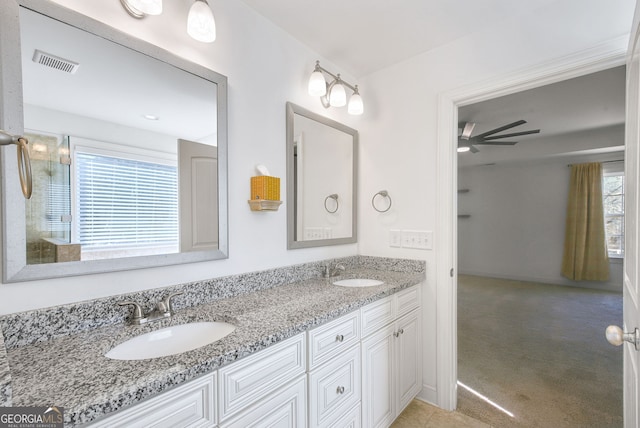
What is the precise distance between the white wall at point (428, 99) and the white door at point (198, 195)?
125cm

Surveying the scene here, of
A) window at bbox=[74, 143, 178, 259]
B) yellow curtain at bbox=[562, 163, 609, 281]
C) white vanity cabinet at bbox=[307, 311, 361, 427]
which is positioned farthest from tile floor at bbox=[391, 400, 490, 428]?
yellow curtain at bbox=[562, 163, 609, 281]

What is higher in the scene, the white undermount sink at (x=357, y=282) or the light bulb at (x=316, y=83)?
the light bulb at (x=316, y=83)

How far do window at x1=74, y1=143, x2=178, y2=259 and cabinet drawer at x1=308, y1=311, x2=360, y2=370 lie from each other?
72cm

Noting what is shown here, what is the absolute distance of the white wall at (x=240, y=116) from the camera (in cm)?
108

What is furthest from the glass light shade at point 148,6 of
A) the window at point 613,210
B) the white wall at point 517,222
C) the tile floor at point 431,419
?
the window at point 613,210

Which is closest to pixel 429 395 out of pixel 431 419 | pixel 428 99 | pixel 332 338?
pixel 431 419

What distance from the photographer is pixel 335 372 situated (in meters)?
1.29

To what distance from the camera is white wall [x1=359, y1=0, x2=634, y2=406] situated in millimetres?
1524

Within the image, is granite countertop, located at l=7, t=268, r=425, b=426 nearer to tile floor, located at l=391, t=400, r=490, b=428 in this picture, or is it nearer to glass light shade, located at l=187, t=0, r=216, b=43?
tile floor, located at l=391, t=400, r=490, b=428

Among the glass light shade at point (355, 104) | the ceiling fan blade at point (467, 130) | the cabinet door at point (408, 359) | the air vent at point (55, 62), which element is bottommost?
the cabinet door at point (408, 359)

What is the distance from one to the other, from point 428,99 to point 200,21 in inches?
56.8

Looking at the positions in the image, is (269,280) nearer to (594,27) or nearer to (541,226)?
(594,27)

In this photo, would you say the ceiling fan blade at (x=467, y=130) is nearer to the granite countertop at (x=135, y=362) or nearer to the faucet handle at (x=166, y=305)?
the granite countertop at (x=135, y=362)

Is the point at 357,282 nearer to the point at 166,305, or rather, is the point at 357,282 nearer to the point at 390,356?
the point at 390,356
